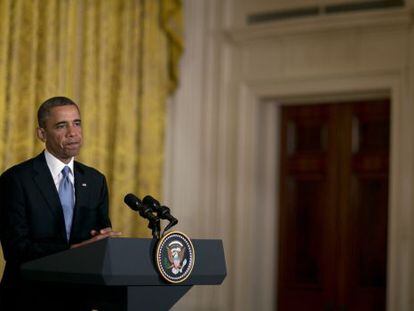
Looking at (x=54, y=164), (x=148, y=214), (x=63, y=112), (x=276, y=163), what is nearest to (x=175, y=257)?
(x=148, y=214)

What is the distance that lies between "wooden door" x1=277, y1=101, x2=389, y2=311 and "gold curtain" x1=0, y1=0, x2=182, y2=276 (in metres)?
1.11

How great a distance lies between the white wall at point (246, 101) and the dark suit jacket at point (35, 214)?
3332 millimetres

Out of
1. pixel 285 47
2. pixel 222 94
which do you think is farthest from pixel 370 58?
pixel 222 94

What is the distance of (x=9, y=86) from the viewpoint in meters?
5.43

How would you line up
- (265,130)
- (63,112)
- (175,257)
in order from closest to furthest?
(175,257) < (63,112) < (265,130)

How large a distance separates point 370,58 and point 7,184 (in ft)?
12.2

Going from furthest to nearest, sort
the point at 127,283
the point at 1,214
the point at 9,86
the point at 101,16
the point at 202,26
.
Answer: the point at 202,26, the point at 101,16, the point at 9,86, the point at 1,214, the point at 127,283

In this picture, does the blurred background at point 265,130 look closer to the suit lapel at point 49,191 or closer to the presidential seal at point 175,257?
the suit lapel at point 49,191

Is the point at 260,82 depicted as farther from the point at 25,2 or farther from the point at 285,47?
the point at 25,2

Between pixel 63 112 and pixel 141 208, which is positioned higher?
pixel 63 112

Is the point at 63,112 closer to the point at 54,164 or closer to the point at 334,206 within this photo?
the point at 54,164

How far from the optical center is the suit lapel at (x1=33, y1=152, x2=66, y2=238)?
3432 mm

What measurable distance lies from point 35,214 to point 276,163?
12.5 ft

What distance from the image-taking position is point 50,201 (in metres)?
3.43
